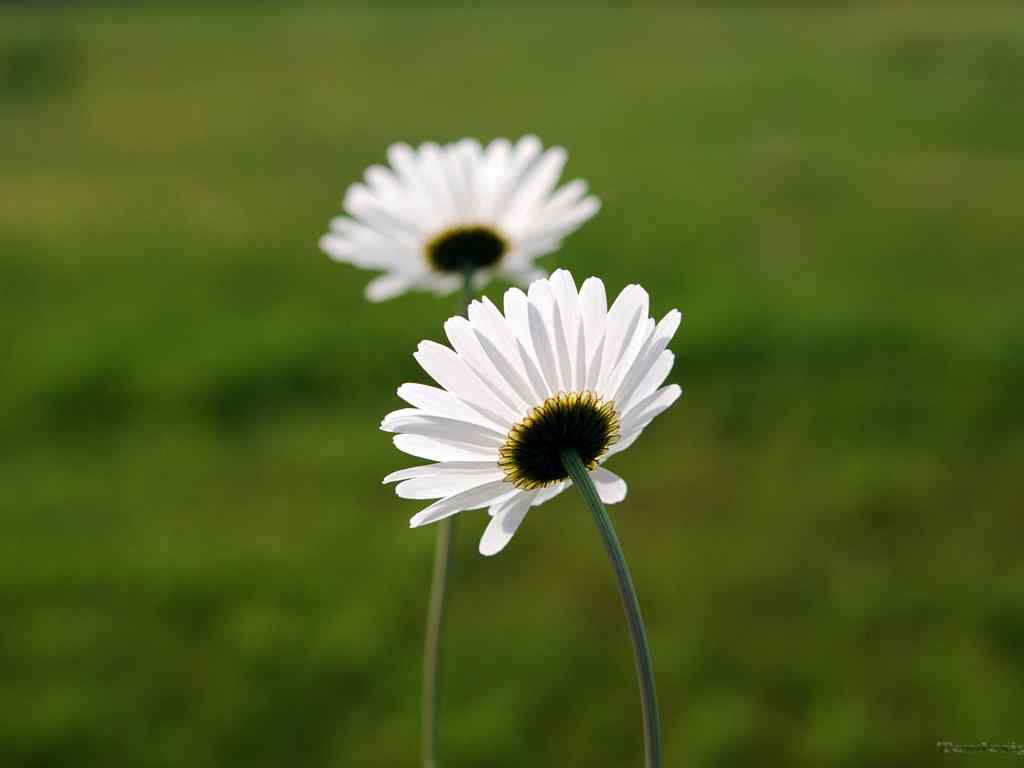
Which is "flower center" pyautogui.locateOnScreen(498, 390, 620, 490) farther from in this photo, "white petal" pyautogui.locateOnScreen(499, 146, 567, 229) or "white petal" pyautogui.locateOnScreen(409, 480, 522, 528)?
"white petal" pyautogui.locateOnScreen(499, 146, 567, 229)

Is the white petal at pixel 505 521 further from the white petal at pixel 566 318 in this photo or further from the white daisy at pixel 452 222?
the white daisy at pixel 452 222

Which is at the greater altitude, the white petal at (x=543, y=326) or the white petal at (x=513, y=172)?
the white petal at (x=513, y=172)

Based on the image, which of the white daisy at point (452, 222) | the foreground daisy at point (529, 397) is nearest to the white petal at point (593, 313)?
the foreground daisy at point (529, 397)

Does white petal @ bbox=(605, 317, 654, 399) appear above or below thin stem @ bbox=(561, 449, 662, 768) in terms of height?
above

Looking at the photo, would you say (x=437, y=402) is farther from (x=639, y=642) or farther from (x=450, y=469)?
(x=639, y=642)

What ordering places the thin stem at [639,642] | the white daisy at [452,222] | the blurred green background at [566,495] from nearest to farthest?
the thin stem at [639,642], the white daisy at [452,222], the blurred green background at [566,495]

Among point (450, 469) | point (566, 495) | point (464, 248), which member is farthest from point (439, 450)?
point (566, 495)

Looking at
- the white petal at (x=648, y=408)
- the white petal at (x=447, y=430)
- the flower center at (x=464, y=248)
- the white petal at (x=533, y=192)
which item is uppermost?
the white petal at (x=533, y=192)

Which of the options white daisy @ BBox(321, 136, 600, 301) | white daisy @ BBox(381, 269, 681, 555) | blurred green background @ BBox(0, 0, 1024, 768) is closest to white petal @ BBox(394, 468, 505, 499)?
white daisy @ BBox(381, 269, 681, 555)
